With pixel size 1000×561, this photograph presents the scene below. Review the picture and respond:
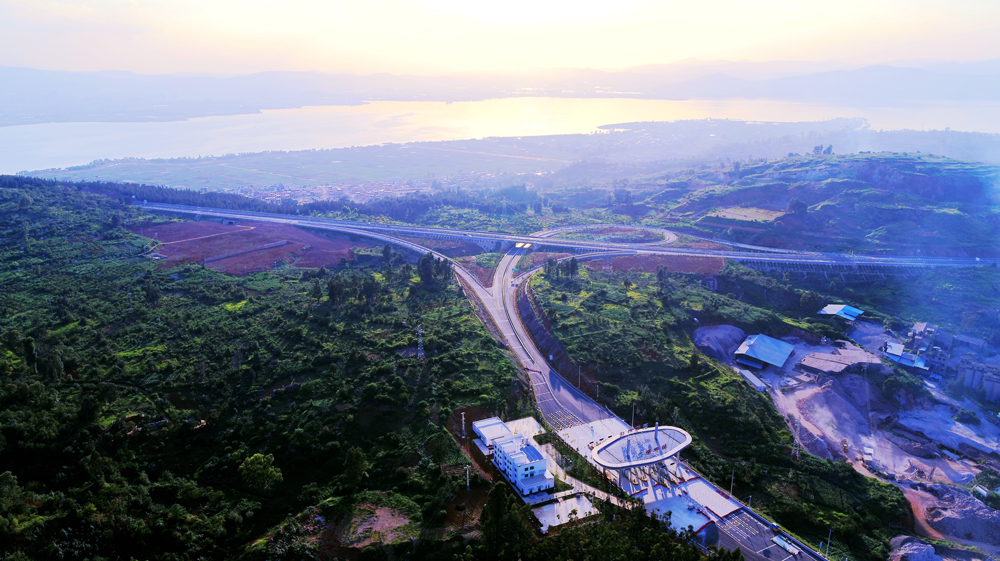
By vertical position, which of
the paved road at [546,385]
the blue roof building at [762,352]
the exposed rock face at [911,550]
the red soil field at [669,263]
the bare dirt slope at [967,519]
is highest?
the red soil field at [669,263]

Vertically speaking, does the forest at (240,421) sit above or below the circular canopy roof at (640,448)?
above

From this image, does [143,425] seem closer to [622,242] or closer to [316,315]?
[316,315]

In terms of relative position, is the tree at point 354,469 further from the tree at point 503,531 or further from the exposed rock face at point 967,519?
the exposed rock face at point 967,519

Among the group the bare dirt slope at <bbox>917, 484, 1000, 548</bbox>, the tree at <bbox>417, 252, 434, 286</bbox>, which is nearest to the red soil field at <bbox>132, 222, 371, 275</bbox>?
the tree at <bbox>417, 252, 434, 286</bbox>

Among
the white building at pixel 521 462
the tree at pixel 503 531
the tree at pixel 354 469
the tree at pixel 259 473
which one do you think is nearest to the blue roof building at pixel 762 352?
the white building at pixel 521 462

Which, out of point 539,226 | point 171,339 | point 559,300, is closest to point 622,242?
point 539,226

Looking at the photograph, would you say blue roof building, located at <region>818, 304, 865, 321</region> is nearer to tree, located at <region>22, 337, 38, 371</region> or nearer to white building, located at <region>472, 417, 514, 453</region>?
white building, located at <region>472, 417, 514, 453</region>

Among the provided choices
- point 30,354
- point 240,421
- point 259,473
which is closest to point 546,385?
point 240,421

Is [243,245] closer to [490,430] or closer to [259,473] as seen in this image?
[259,473]
